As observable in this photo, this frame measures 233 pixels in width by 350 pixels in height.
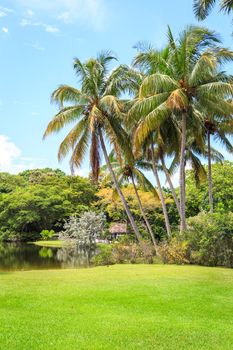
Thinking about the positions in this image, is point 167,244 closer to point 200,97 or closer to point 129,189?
point 200,97

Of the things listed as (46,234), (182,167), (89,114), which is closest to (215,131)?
(182,167)

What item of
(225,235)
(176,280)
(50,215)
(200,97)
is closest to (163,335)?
(176,280)

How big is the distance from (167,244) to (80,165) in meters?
6.13

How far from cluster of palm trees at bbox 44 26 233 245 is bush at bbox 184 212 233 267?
1.57 m

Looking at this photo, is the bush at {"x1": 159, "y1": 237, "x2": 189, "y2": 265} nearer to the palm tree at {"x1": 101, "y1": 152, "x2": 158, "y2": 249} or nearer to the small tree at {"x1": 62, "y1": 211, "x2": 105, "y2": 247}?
the palm tree at {"x1": 101, "y1": 152, "x2": 158, "y2": 249}

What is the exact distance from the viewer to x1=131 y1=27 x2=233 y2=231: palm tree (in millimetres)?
18969

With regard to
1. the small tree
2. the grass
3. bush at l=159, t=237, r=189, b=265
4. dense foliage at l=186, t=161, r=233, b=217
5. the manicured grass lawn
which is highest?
dense foliage at l=186, t=161, r=233, b=217

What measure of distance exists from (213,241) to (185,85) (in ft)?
24.4

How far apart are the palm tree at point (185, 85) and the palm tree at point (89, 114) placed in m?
1.72

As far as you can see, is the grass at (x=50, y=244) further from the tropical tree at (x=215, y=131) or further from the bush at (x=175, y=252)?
the bush at (x=175, y=252)

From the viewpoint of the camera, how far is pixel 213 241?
18.9 meters

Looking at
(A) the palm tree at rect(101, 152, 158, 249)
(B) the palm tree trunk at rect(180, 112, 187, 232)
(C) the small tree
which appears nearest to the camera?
(B) the palm tree trunk at rect(180, 112, 187, 232)

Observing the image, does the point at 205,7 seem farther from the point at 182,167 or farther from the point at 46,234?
the point at 46,234

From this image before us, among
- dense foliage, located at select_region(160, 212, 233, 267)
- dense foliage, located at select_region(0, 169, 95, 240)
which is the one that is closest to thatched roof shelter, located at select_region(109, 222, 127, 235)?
dense foliage, located at select_region(0, 169, 95, 240)
